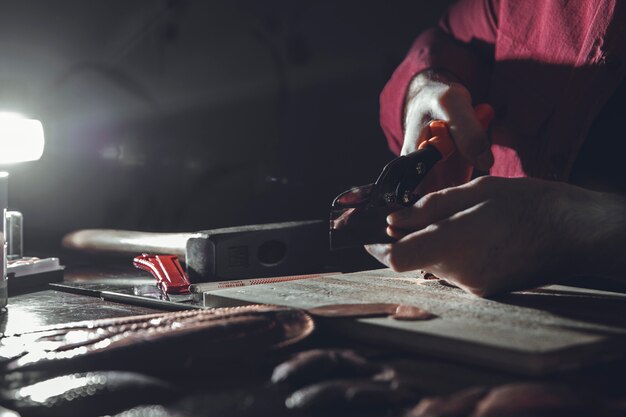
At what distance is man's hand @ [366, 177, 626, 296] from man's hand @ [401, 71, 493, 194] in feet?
0.75

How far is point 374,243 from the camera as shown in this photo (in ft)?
3.04

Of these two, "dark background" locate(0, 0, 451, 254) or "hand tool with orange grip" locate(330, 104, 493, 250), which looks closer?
"hand tool with orange grip" locate(330, 104, 493, 250)

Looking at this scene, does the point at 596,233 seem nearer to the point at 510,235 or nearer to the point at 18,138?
the point at 510,235

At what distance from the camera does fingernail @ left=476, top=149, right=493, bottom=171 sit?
1.09m

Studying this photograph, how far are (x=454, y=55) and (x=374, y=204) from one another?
640mm

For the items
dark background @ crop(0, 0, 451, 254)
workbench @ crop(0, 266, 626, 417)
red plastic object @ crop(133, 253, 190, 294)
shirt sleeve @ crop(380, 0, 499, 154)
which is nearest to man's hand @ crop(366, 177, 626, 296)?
workbench @ crop(0, 266, 626, 417)

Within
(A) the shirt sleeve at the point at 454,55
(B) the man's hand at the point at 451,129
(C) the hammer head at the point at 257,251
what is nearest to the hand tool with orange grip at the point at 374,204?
(B) the man's hand at the point at 451,129

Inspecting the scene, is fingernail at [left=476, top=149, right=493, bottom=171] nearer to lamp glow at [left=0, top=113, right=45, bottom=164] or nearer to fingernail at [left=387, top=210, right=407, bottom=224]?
Answer: fingernail at [left=387, top=210, right=407, bottom=224]

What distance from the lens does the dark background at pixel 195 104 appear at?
2096 mm

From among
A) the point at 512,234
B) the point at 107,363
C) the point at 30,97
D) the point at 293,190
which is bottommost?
the point at 107,363

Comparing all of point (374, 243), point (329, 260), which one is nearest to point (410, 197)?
point (374, 243)

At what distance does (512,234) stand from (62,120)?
1828 mm

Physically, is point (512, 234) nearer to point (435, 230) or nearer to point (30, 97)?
point (435, 230)

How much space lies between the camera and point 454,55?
1466 millimetres
